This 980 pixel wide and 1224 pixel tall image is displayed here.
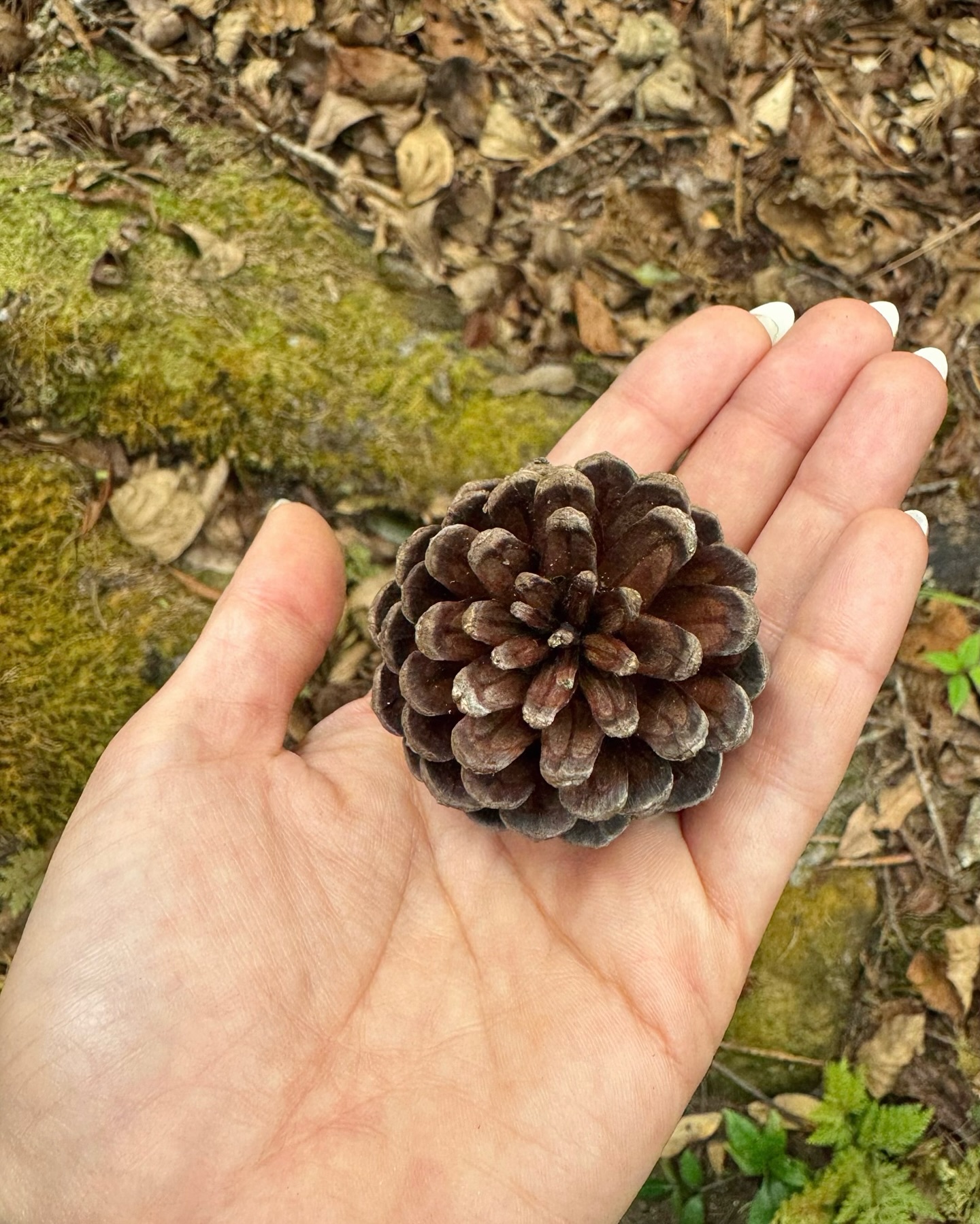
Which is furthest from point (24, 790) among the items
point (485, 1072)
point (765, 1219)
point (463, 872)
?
point (765, 1219)

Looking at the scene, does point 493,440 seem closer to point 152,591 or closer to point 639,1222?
point 152,591

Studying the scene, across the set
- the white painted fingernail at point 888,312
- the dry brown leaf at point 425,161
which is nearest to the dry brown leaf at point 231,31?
the dry brown leaf at point 425,161

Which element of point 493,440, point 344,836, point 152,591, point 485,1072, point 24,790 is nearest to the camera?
point 485,1072

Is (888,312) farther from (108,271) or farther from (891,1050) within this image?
(108,271)

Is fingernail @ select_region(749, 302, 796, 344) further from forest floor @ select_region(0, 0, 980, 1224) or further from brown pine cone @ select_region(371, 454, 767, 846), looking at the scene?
brown pine cone @ select_region(371, 454, 767, 846)

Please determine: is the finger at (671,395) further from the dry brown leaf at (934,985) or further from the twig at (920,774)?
the dry brown leaf at (934,985)

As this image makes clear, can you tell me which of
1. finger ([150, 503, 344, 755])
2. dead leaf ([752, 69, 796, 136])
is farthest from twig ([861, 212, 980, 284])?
finger ([150, 503, 344, 755])
